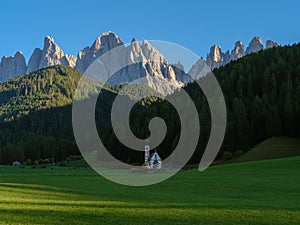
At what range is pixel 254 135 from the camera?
3912 inches

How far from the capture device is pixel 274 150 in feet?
280

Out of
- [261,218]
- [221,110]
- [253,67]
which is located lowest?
[261,218]

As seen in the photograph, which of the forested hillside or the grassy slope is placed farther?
the forested hillside

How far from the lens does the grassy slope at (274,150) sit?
81.7 m

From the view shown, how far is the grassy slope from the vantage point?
81.7m

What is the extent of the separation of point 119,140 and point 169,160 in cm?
2981

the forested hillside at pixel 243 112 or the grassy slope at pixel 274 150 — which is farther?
the forested hillside at pixel 243 112

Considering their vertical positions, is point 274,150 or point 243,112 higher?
point 243,112

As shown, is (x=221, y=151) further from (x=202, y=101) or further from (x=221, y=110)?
(x=202, y=101)

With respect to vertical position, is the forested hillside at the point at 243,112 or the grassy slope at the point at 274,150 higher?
the forested hillside at the point at 243,112

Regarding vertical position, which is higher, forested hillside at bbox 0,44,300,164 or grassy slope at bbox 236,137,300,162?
forested hillside at bbox 0,44,300,164

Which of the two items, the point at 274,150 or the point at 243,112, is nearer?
the point at 274,150

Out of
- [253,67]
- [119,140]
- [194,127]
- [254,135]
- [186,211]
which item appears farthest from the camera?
[253,67]

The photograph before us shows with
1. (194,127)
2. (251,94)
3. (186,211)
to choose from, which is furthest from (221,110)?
(186,211)
